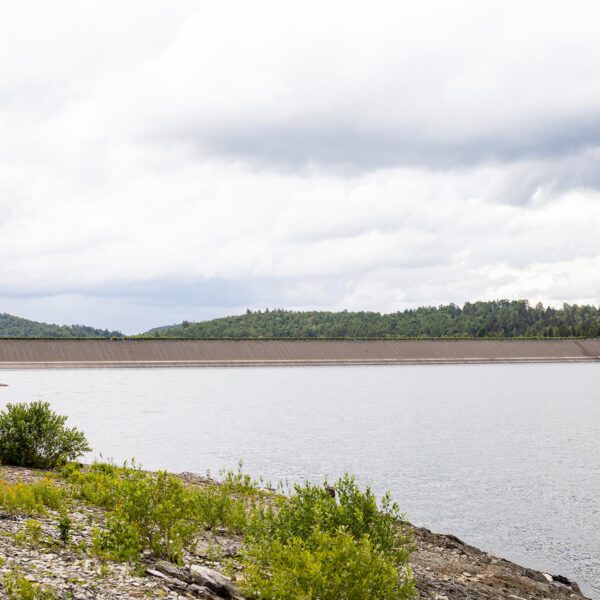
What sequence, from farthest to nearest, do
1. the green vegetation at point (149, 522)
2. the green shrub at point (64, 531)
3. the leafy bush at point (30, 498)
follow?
the leafy bush at point (30, 498) → the green shrub at point (64, 531) → the green vegetation at point (149, 522)

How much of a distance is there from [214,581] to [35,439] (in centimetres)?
1256

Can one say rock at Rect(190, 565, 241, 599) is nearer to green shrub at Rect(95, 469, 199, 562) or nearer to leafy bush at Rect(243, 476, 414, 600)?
leafy bush at Rect(243, 476, 414, 600)

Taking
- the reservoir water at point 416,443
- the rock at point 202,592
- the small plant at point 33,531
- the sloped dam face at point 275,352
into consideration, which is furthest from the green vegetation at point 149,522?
the sloped dam face at point 275,352

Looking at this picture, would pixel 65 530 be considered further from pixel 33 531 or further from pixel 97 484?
pixel 97 484

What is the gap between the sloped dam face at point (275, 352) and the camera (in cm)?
11594

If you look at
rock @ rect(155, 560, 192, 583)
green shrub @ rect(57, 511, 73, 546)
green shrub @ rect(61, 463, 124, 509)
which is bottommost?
rock @ rect(155, 560, 192, 583)

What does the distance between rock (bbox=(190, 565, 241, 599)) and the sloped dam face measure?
345ft

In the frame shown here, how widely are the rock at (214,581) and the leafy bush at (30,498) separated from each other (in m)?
4.36

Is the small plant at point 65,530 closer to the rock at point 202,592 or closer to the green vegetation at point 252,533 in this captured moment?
the green vegetation at point 252,533

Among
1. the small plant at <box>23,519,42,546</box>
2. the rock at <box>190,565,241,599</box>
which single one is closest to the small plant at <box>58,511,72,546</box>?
the small plant at <box>23,519,42,546</box>

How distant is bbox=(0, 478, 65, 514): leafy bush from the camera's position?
48.3 ft

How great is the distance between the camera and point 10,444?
22094 mm

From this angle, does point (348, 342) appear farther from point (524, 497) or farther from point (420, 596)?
point (420, 596)

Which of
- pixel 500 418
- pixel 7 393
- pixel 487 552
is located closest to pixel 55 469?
pixel 487 552
